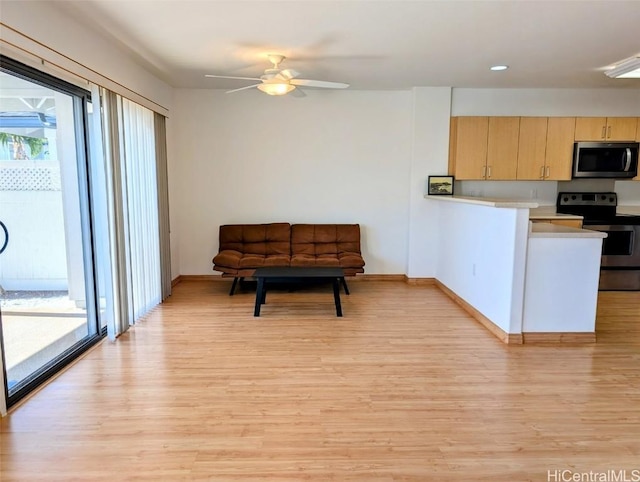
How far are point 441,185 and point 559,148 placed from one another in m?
1.55

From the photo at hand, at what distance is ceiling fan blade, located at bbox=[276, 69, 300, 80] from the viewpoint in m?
3.53

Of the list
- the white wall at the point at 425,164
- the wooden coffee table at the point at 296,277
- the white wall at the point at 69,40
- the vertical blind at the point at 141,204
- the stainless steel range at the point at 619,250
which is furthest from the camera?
the white wall at the point at 425,164

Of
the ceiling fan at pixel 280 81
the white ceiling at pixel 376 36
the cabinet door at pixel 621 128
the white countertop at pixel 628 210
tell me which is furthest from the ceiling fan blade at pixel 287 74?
the white countertop at pixel 628 210

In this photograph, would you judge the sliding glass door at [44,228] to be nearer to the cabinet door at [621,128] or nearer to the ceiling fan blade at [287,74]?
the ceiling fan blade at [287,74]

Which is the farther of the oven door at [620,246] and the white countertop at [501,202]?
the oven door at [620,246]

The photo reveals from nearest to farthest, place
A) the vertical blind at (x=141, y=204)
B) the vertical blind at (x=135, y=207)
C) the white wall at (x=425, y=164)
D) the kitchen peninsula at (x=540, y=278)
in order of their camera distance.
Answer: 1. the kitchen peninsula at (x=540, y=278)
2. the vertical blind at (x=135, y=207)
3. the vertical blind at (x=141, y=204)
4. the white wall at (x=425, y=164)

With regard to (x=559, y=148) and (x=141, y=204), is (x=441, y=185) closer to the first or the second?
(x=559, y=148)

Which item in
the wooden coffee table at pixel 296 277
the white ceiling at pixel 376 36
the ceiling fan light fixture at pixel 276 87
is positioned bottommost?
the wooden coffee table at pixel 296 277

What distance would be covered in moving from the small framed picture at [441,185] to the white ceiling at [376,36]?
1237 mm

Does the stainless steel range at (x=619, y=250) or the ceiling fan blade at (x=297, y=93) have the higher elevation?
the ceiling fan blade at (x=297, y=93)

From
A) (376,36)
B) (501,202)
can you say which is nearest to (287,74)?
(376,36)

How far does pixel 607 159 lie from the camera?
5.15m

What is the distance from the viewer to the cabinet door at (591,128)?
5152 mm

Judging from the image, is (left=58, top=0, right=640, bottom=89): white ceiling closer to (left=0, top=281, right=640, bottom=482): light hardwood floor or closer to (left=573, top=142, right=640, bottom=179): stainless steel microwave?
(left=573, top=142, right=640, bottom=179): stainless steel microwave
